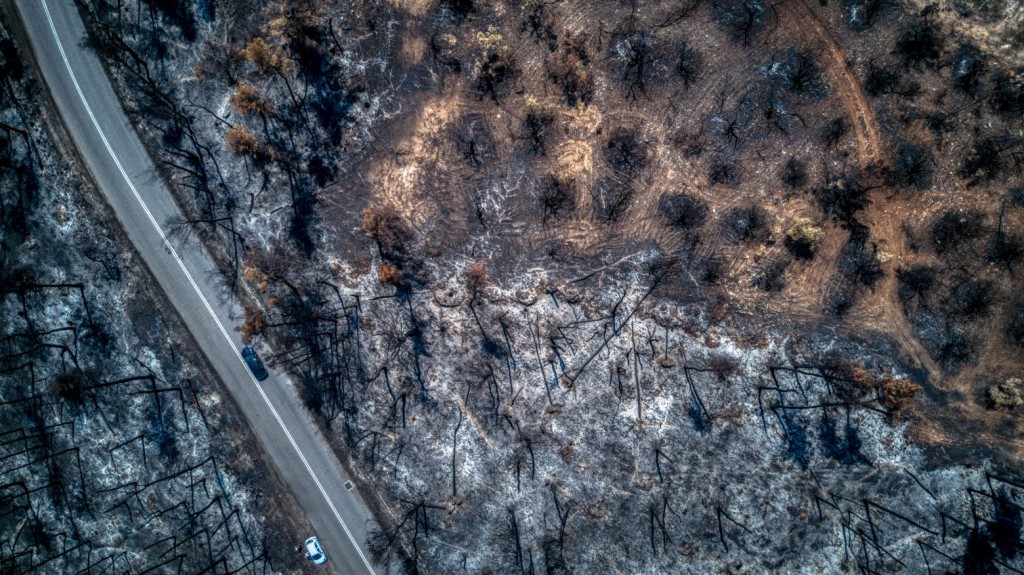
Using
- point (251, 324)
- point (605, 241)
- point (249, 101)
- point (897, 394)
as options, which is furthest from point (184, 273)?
point (897, 394)

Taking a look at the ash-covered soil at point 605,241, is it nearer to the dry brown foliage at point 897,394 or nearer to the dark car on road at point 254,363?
the dry brown foliage at point 897,394

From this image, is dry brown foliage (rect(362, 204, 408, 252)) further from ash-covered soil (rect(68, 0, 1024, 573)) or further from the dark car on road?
the dark car on road

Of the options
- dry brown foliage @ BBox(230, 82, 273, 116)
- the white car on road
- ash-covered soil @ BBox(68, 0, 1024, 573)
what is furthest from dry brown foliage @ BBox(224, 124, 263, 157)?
the white car on road

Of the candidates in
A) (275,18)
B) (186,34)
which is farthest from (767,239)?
(186,34)

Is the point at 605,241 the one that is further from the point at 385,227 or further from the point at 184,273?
the point at 184,273

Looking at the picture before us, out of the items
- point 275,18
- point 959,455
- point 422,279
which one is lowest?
point 959,455

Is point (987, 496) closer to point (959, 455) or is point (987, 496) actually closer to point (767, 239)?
point (959, 455)

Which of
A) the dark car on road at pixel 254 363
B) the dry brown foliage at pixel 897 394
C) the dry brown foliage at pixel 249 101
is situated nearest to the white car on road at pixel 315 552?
the dark car on road at pixel 254 363
